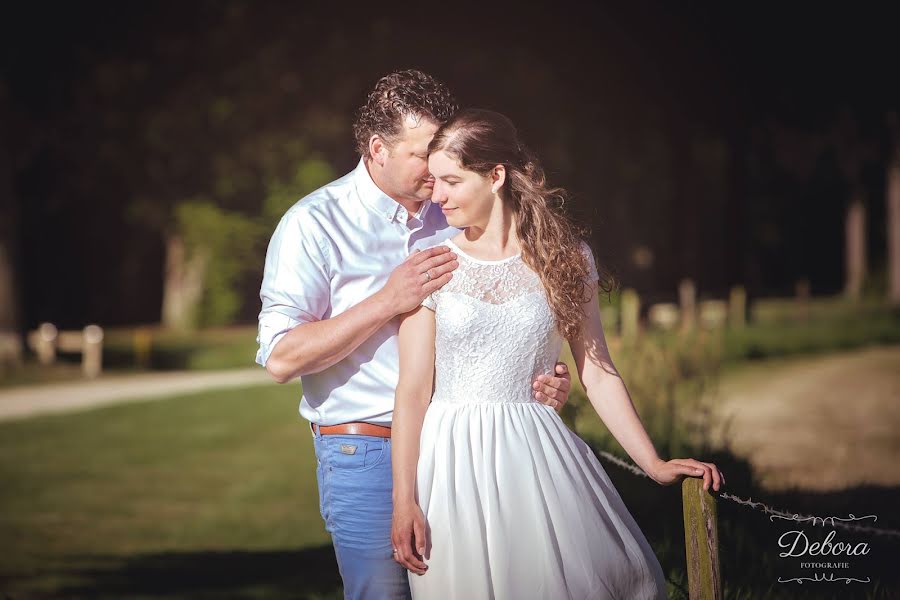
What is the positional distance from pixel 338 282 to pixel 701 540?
4.52 ft

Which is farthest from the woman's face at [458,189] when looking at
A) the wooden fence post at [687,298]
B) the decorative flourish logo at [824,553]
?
the wooden fence post at [687,298]

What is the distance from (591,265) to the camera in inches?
134

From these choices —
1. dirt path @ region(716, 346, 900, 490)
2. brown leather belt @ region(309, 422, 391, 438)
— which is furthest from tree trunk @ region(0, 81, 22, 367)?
brown leather belt @ region(309, 422, 391, 438)

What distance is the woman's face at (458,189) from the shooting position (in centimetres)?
324

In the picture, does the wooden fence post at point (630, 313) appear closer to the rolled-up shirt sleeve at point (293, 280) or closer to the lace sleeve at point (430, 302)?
the rolled-up shirt sleeve at point (293, 280)

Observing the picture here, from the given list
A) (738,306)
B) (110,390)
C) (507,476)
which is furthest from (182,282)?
(507,476)

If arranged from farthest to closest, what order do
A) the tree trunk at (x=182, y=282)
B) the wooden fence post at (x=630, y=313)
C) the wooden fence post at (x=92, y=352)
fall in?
the tree trunk at (x=182, y=282) → the wooden fence post at (x=92, y=352) → the wooden fence post at (x=630, y=313)

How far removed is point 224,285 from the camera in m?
23.3

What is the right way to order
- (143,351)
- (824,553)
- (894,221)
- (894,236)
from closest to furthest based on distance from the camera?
(824,553) < (143,351) < (894,236) < (894,221)

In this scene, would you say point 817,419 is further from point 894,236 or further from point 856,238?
point 856,238

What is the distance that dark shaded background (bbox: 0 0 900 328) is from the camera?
741 inches

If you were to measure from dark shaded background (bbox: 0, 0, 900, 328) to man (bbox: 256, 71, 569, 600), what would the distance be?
14.5 meters

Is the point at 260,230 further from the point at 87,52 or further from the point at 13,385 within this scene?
the point at 13,385

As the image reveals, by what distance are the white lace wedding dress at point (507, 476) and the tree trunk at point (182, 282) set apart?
2049 centimetres
